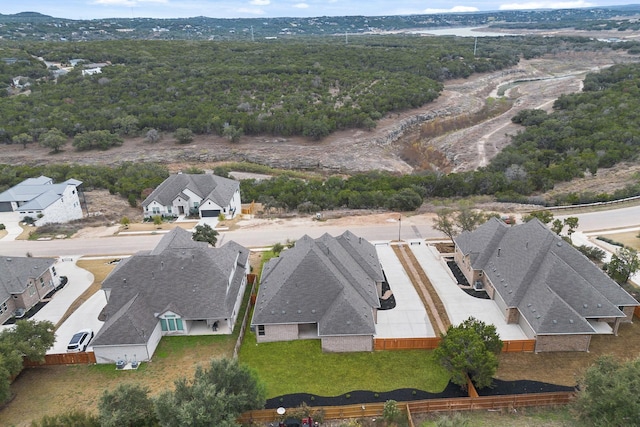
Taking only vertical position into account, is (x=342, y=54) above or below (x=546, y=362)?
above

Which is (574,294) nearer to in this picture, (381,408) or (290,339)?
(381,408)

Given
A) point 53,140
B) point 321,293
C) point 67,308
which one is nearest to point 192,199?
point 67,308

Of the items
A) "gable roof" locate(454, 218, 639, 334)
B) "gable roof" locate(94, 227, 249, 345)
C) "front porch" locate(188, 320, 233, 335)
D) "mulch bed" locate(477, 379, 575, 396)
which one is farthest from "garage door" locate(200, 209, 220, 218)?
"mulch bed" locate(477, 379, 575, 396)

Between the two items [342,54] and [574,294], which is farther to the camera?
[342,54]

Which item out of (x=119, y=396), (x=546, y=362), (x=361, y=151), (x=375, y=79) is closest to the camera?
(x=119, y=396)

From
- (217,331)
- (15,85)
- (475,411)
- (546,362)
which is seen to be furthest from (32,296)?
(15,85)

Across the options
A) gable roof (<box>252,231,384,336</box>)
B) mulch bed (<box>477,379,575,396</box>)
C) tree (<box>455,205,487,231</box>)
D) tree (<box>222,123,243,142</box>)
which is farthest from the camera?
tree (<box>222,123,243,142</box>)

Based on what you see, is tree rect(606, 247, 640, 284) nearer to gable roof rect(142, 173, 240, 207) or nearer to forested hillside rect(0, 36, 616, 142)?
gable roof rect(142, 173, 240, 207)

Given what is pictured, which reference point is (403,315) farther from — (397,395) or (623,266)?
(623,266)
